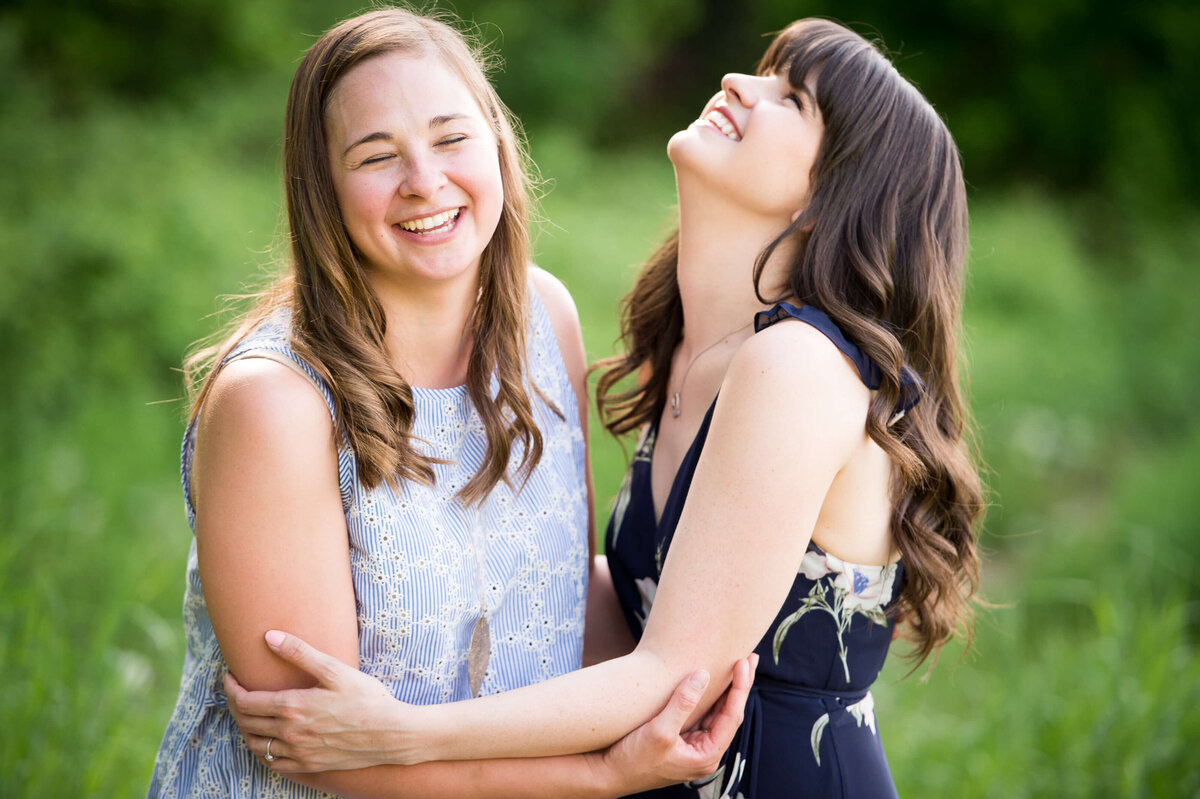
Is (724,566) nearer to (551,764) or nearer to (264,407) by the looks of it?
(551,764)

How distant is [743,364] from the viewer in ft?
6.14

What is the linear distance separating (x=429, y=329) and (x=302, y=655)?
67cm

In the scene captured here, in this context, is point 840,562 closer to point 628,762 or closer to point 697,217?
point 628,762

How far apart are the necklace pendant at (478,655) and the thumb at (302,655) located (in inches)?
11.9

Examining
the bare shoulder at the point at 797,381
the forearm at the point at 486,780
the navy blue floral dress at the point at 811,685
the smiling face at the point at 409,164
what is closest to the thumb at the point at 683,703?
the forearm at the point at 486,780

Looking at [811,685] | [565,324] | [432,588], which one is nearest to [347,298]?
[432,588]

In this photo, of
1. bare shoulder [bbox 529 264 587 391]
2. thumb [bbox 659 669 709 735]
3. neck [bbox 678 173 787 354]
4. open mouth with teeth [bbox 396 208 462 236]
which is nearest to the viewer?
thumb [bbox 659 669 709 735]

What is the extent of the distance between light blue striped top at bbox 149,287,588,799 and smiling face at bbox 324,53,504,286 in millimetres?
245

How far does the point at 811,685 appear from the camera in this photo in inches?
81.0

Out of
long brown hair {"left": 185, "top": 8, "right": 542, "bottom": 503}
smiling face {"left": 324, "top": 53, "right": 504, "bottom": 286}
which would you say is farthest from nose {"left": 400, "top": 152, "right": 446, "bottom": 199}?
long brown hair {"left": 185, "top": 8, "right": 542, "bottom": 503}

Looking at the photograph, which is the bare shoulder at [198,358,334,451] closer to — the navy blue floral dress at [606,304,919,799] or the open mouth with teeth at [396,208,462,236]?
the open mouth with teeth at [396,208,462,236]

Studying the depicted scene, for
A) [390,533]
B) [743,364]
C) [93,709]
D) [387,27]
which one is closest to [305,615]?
[390,533]

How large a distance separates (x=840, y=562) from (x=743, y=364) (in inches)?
17.1

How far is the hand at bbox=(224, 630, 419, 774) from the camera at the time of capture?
1.73 meters
